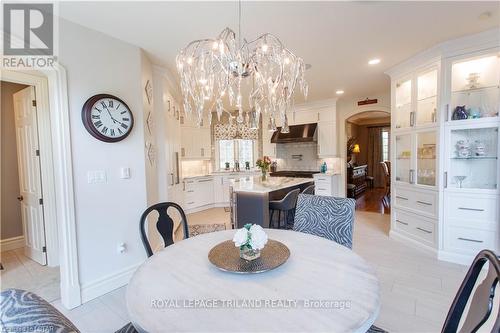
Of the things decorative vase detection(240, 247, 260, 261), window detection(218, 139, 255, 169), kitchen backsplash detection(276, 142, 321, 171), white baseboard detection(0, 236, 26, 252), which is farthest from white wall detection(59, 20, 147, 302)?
kitchen backsplash detection(276, 142, 321, 171)

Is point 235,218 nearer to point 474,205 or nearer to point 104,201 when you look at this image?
point 104,201

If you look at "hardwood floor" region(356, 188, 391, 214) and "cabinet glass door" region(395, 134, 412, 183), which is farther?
"hardwood floor" region(356, 188, 391, 214)

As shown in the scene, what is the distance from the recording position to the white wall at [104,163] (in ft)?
7.63

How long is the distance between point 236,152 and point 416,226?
4815mm

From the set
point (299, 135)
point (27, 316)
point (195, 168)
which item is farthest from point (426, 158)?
point (195, 168)

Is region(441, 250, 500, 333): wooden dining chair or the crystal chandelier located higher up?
the crystal chandelier

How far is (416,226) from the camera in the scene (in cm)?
355

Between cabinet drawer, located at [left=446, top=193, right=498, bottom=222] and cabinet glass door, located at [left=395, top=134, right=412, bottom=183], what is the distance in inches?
29.6

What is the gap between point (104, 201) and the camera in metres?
2.52

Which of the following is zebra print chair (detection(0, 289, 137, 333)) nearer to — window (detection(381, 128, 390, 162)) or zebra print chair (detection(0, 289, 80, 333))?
zebra print chair (detection(0, 289, 80, 333))

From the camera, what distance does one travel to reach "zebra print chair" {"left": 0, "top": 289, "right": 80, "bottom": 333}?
24.2 inches

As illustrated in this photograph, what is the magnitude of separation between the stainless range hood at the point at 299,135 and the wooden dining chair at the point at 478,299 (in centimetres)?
523

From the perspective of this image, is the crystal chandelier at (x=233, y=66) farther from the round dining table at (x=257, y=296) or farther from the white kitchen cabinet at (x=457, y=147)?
the white kitchen cabinet at (x=457, y=147)

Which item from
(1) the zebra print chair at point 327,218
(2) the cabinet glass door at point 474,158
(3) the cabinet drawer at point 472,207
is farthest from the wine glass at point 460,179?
(1) the zebra print chair at point 327,218
